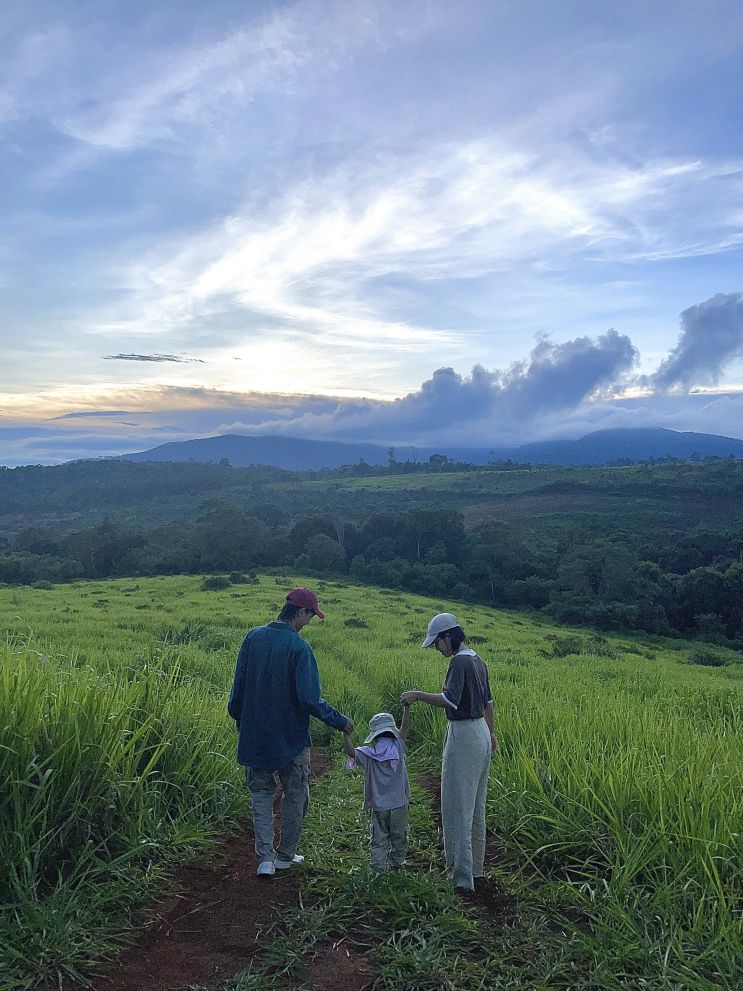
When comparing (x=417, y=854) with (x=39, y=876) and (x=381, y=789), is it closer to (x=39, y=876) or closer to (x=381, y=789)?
(x=381, y=789)

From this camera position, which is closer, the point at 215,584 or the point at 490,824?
the point at 490,824

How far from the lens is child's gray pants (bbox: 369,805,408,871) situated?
16.9 ft

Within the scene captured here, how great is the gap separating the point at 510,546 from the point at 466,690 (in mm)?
56227

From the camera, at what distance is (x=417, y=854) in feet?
19.0

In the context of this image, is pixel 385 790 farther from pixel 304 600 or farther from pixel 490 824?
pixel 490 824

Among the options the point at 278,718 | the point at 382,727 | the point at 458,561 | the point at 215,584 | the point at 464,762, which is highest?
the point at 278,718

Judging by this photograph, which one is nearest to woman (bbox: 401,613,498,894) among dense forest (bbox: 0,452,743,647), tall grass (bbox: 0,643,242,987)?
tall grass (bbox: 0,643,242,987)

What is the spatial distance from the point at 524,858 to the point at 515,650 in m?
17.6

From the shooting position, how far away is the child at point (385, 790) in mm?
5078

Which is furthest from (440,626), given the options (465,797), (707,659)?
(707,659)

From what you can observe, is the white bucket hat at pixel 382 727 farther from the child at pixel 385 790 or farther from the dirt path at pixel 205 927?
the dirt path at pixel 205 927

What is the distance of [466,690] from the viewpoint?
5.08 meters

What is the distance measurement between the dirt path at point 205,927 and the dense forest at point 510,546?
41.7m

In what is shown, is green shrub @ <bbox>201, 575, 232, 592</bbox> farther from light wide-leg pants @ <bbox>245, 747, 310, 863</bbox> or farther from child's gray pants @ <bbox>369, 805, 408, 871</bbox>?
child's gray pants @ <bbox>369, 805, 408, 871</bbox>
